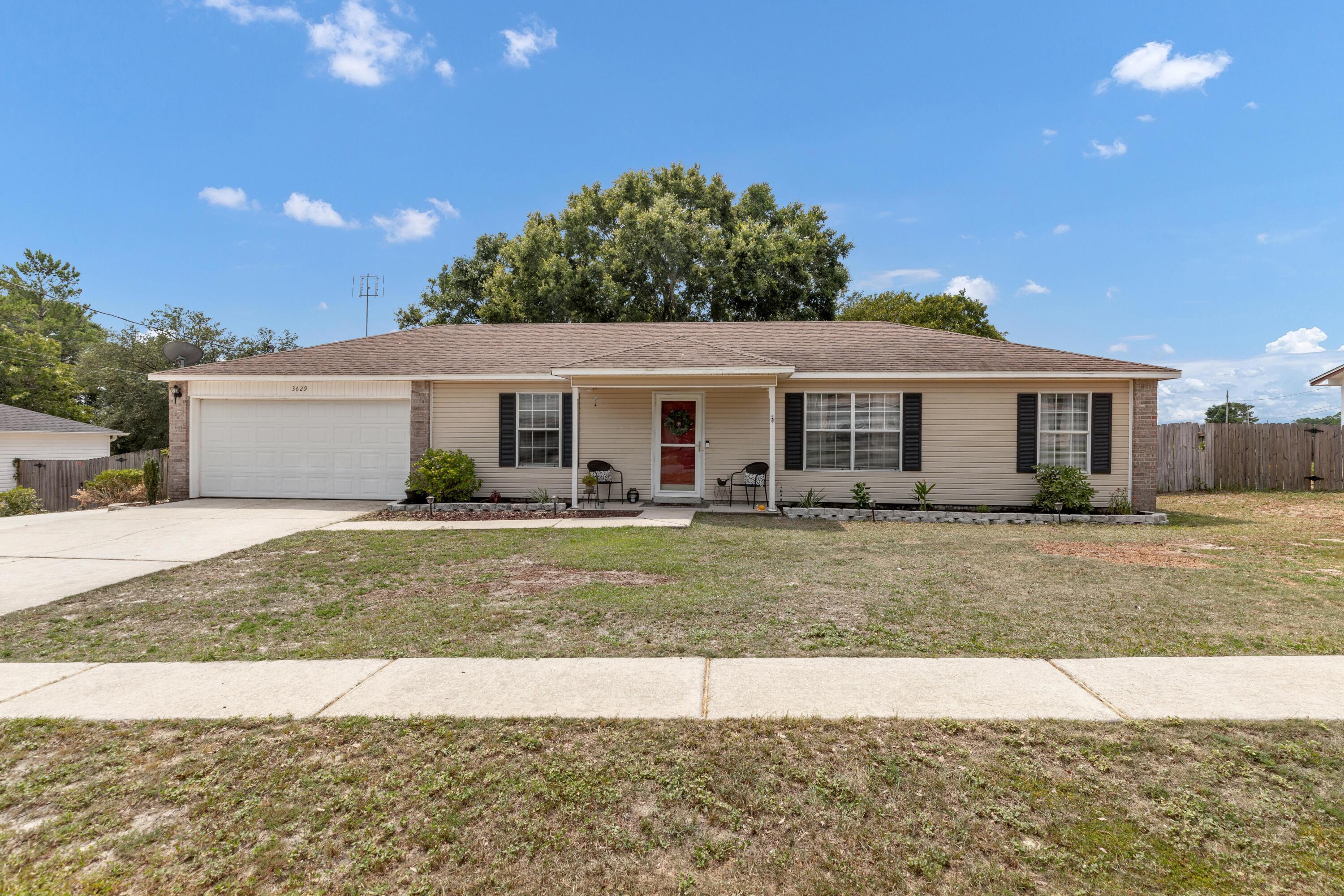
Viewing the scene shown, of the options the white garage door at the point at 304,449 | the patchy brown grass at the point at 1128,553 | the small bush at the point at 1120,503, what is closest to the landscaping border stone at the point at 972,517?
the small bush at the point at 1120,503

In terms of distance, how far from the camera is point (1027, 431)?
1170cm

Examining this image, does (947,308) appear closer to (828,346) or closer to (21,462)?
(828,346)

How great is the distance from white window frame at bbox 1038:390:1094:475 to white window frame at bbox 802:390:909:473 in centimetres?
245

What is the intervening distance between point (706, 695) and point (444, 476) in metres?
9.58

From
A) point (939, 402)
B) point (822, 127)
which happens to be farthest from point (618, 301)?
point (939, 402)

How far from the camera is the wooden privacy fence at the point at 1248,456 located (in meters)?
16.0

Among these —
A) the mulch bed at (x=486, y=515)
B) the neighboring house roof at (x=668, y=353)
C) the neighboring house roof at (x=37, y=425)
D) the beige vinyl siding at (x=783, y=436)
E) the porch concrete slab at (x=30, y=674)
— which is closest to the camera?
the porch concrete slab at (x=30, y=674)

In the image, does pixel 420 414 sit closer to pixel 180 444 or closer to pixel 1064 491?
pixel 180 444

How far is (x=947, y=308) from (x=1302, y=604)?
27652 millimetres

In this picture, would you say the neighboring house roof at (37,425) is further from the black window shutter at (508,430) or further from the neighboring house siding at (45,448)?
the black window shutter at (508,430)

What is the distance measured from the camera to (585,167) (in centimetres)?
2575

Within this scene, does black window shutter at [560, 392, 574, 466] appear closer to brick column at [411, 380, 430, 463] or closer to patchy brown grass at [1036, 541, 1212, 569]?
brick column at [411, 380, 430, 463]

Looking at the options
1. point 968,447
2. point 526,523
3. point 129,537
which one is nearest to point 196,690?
point 526,523

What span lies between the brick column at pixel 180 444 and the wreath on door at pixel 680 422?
1016 centimetres
